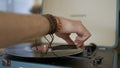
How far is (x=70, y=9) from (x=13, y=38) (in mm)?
679

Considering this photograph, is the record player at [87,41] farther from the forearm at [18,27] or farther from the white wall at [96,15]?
the forearm at [18,27]

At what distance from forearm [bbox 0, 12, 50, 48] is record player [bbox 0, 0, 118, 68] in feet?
0.39

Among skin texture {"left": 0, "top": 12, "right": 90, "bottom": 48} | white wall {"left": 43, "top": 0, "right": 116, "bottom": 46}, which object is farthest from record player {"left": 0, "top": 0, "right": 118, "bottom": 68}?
skin texture {"left": 0, "top": 12, "right": 90, "bottom": 48}

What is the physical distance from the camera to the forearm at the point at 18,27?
0.52m

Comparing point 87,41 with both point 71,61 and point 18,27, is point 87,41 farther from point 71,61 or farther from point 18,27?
point 18,27

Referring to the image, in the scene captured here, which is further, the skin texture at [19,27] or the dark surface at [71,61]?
the dark surface at [71,61]

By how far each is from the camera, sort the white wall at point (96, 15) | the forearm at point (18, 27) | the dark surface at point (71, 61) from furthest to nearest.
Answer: the white wall at point (96, 15), the dark surface at point (71, 61), the forearm at point (18, 27)

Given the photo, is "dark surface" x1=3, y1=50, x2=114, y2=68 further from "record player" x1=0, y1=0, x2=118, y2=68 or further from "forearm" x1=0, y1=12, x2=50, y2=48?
"forearm" x1=0, y1=12, x2=50, y2=48

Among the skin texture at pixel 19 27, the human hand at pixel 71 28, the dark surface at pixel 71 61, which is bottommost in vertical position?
the dark surface at pixel 71 61

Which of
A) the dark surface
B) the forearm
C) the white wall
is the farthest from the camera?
the white wall

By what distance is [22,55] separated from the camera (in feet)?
2.27

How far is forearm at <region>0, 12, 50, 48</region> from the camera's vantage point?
1.70 feet

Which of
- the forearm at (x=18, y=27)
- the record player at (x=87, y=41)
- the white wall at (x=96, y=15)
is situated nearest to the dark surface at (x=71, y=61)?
the record player at (x=87, y=41)

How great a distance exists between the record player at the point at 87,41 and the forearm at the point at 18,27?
0.39 ft
